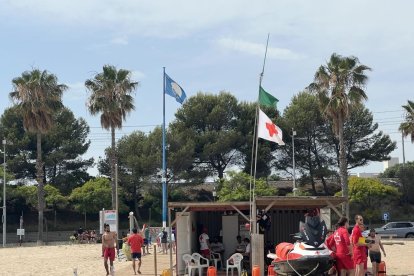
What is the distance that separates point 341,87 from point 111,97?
54.6ft

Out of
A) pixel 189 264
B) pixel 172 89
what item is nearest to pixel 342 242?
pixel 189 264

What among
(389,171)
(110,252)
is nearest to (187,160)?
(389,171)

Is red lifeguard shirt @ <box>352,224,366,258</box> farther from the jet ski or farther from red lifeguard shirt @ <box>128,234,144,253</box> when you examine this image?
red lifeguard shirt @ <box>128,234,144,253</box>

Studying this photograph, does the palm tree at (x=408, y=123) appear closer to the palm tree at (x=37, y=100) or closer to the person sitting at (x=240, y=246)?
the palm tree at (x=37, y=100)

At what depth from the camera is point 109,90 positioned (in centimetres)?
5119

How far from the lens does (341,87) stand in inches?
1780

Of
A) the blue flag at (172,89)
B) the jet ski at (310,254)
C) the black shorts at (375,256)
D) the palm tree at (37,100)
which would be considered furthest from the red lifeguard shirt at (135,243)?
the palm tree at (37,100)

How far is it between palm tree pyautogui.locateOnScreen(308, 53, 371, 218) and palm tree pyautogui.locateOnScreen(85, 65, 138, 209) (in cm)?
1435

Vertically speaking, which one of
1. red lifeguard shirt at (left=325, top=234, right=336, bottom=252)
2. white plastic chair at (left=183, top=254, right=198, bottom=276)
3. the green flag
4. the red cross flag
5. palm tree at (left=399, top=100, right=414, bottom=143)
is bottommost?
white plastic chair at (left=183, top=254, right=198, bottom=276)

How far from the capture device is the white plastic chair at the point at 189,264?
765 inches

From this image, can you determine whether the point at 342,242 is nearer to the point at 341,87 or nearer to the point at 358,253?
the point at 358,253

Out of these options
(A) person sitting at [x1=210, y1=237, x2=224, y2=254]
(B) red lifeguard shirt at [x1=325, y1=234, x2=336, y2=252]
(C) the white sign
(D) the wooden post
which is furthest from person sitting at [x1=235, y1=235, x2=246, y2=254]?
(C) the white sign

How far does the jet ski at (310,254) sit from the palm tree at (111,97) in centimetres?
3808

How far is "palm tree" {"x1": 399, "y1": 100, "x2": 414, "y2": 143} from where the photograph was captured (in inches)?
2084
